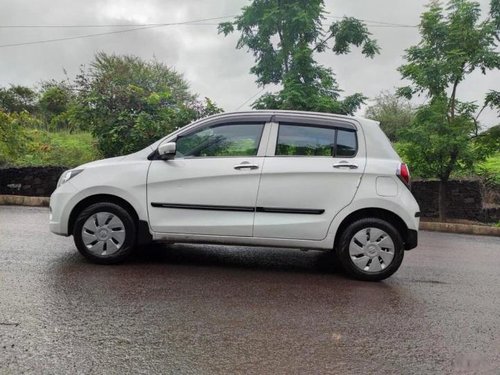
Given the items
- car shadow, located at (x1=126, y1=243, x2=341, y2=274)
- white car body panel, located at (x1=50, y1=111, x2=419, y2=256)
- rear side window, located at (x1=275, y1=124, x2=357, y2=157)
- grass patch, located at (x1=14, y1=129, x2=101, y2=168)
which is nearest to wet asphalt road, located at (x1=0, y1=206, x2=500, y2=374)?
car shadow, located at (x1=126, y1=243, x2=341, y2=274)

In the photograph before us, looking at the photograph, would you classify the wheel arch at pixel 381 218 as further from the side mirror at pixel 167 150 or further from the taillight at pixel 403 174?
the side mirror at pixel 167 150

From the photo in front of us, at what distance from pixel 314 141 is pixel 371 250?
1.38 m

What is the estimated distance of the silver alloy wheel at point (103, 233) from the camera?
17.2ft

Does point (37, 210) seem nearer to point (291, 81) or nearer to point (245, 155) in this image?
point (245, 155)

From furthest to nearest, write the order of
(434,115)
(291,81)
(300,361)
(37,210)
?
(291,81), (434,115), (37,210), (300,361)

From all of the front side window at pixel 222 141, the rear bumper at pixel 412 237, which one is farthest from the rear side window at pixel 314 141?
the rear bumper at pixel 412 237

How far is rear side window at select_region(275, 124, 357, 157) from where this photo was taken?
5.31 m

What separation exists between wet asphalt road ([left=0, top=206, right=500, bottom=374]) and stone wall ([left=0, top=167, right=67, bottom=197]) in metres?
6.31

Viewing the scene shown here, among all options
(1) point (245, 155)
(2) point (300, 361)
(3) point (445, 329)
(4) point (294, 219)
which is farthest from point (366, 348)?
(1) point (245, 155)

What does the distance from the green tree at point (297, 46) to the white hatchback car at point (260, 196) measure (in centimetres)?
879

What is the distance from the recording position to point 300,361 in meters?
3.13

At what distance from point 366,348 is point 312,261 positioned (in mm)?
2774

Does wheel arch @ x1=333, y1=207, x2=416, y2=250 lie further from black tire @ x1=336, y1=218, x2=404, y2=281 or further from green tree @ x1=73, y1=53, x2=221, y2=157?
green tree @ x1=73, y1=53, x2=221, y2=157

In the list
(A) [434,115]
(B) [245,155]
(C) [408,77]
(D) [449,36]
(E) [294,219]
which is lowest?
(E) [294,219]
